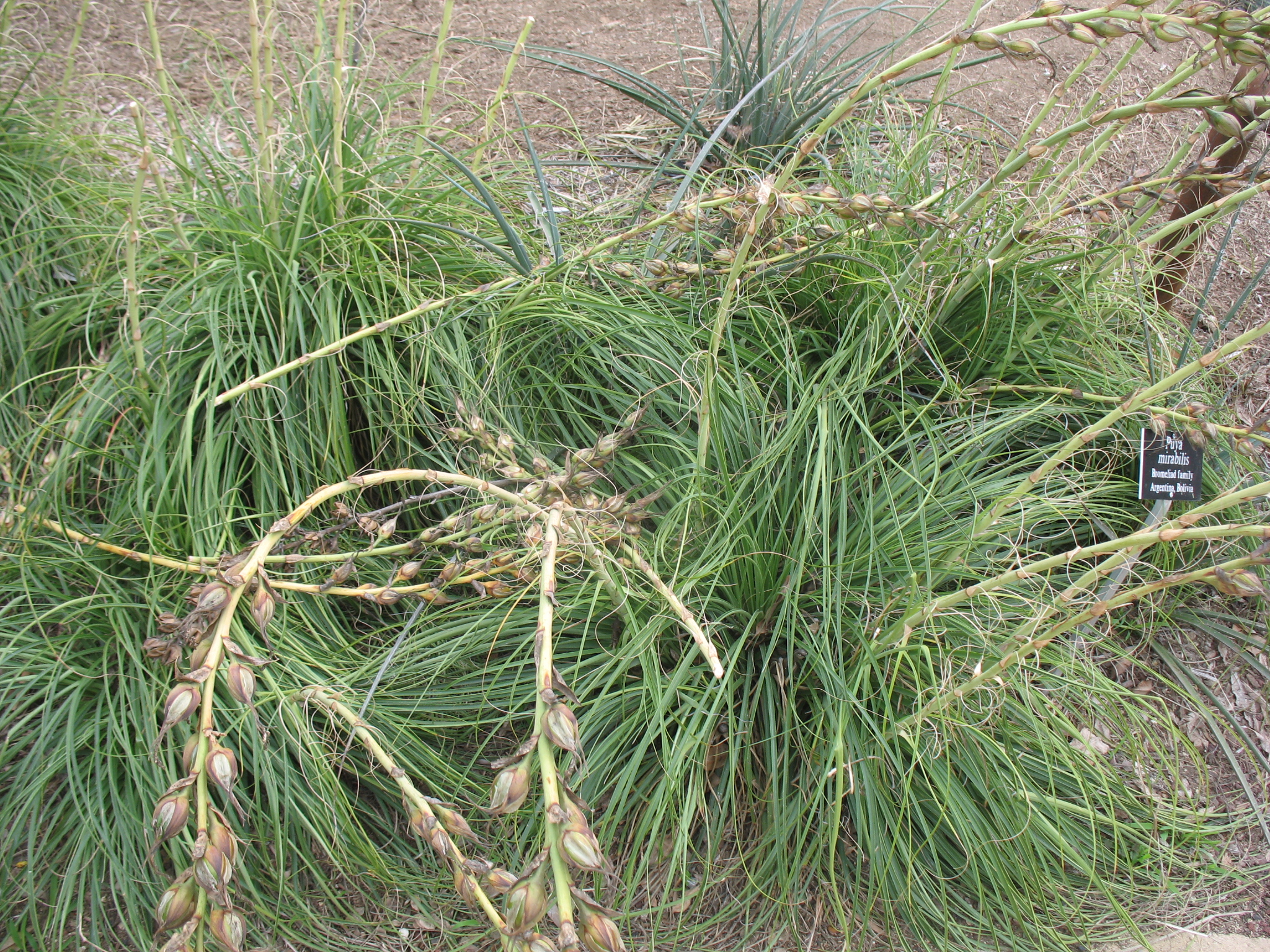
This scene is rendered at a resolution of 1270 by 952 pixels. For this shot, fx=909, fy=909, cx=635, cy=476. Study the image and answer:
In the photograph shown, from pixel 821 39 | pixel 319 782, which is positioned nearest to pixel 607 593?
pixel 319 782

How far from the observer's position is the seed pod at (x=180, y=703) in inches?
41.0

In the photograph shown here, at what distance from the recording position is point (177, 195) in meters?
2.66

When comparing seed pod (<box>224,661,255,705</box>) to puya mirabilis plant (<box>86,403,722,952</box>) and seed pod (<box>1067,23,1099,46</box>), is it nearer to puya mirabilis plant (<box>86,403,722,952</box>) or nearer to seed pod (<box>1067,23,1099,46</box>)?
puya mirabilis plant (<box>86,403,722,952</box>)

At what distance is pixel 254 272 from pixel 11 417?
0.82m

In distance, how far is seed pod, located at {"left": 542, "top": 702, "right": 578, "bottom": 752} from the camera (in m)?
1.01

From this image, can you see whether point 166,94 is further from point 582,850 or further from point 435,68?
point 582,850

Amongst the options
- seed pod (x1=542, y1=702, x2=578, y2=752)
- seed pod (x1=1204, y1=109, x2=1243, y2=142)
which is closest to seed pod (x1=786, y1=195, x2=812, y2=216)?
seed pod (x1=1204, y1=109, x2=1243, y2=142)

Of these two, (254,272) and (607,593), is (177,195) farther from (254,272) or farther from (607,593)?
(607,593)

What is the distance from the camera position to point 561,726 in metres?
1.02

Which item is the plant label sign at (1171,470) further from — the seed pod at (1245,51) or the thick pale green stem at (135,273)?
the thick pale green stem at (135,273)

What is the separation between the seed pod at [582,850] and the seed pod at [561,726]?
0.29ft

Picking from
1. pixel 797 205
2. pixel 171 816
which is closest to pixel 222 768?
pixel 171 816

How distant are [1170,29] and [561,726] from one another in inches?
51.9

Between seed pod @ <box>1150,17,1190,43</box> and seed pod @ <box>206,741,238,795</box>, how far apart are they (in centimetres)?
160
